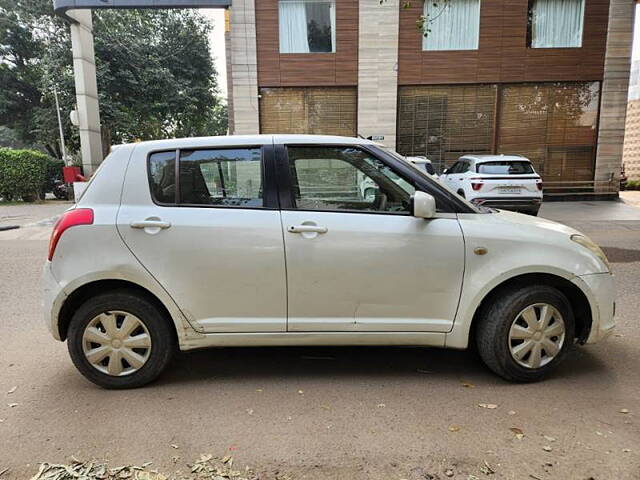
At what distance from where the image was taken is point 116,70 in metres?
25.2

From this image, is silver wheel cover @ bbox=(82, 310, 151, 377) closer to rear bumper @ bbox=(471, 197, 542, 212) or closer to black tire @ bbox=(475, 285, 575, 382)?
black tire @ bbox=(475, 285, 575, 382)

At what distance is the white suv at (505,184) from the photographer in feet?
39.8

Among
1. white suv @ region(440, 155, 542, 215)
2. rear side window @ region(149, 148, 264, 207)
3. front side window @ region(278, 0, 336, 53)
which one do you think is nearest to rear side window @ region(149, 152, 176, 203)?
rear side window @ region(149, 148, 264, 207)

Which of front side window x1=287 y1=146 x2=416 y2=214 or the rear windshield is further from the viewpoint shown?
the rear windshield

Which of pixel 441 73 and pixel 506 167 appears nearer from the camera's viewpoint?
pixel 506 167

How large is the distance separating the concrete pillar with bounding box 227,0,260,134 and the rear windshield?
859 centimetres

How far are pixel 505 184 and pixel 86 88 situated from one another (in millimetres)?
14778

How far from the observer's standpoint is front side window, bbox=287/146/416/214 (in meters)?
3.46

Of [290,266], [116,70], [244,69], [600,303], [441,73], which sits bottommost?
[600,303]

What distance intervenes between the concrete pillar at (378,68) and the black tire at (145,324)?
15.3 metres

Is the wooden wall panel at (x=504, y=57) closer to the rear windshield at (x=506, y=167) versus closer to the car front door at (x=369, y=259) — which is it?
the rear windshield at (x=506, y=167)

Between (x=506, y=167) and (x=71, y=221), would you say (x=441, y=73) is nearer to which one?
(x=506, y=167)

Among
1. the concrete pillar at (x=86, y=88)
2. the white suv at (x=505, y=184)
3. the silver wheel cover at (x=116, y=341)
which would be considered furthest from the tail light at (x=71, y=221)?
the concrete pillar at (x=86, y=88)

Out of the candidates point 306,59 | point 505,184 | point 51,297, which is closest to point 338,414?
point 51,297
